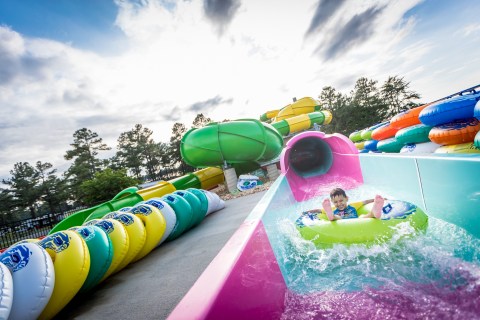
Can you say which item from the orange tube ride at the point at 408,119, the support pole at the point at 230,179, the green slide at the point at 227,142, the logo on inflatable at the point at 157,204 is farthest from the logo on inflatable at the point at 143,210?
the orange tube ride at the point at 408,119

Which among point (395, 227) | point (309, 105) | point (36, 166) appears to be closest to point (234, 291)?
point (395, 227)

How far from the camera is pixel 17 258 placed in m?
2.30

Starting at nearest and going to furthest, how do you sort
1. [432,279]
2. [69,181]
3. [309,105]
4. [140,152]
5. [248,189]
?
[432,279] < [248,189] < [309,105] < [69,181] < [140,152]

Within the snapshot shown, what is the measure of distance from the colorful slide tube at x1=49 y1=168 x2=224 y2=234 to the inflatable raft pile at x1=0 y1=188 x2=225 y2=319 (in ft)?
7.80

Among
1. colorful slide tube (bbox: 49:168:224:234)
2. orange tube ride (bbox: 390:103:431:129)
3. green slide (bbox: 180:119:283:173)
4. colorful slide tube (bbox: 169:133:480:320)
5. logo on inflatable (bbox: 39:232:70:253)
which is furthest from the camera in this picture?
green slide (bbox: 180:119:283:173)

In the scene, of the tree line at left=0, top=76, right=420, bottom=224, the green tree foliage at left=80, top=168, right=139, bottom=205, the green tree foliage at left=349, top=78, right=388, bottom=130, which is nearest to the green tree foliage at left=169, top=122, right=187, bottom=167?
the tree line at left=0, top=76, right=420, bottom=224

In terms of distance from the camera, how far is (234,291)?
4.33 feet

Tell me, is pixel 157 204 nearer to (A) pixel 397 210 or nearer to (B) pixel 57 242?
(B) pixel 57 242

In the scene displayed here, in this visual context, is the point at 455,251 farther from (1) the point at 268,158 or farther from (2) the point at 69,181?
(2) the point at 69,181

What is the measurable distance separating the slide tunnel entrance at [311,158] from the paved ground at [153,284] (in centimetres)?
424

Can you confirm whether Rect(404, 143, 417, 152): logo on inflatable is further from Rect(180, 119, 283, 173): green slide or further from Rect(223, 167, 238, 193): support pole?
Rect(223, 167, 238, 193): support pole

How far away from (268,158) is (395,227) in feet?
25.3

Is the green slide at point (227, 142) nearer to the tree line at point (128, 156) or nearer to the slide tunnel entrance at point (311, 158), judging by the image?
the slide tunnel entrance at point (311, 158)

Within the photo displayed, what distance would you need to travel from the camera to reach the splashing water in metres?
1.49
